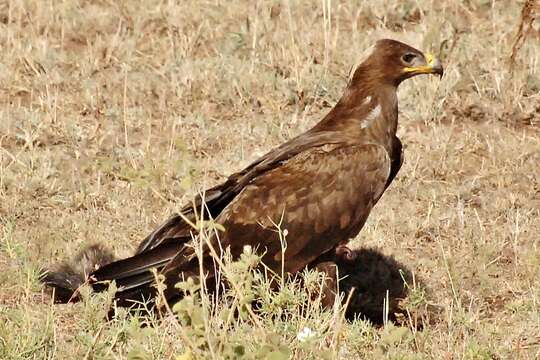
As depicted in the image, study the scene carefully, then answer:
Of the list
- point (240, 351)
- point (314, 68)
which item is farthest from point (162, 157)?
point (240, 351)

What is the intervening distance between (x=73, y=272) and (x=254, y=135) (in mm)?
2436

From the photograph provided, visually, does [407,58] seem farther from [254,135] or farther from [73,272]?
[73,272]

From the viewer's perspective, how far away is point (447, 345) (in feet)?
20.8

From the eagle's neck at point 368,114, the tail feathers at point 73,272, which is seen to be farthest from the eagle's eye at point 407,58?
the tail feathers at point 73,272

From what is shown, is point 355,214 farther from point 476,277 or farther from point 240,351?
point 240,351

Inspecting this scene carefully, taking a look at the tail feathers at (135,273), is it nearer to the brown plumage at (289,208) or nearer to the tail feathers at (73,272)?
the brown plumage at (289,208)

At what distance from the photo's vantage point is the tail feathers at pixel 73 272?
7102mm

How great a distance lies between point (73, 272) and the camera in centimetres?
761

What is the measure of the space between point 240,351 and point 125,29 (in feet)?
22.3

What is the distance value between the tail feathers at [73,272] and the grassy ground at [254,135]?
0.33 feet

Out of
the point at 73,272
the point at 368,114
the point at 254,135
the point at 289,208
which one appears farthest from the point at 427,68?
the point at 73,272

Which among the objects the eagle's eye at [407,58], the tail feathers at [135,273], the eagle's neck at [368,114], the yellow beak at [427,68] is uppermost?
the eagle's eye at [407,58]

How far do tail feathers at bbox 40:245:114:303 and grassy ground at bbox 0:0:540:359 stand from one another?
0.33 ft

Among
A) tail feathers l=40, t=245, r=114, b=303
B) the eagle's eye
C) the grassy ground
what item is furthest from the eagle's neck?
tail feathers l=40, t=245, r=114, b=303
